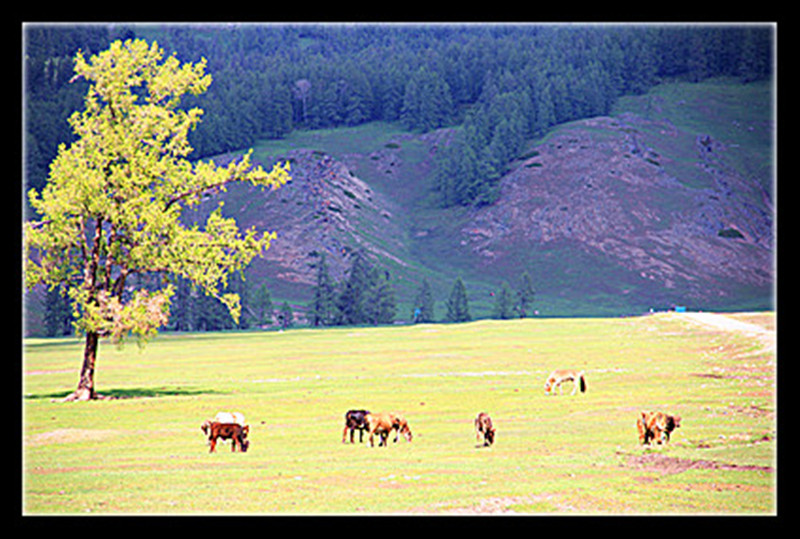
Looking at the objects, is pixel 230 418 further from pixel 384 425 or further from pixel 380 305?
pixel 380 305

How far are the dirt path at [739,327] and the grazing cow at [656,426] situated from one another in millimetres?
35282

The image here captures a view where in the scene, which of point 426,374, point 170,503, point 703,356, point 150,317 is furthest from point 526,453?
point 703,356

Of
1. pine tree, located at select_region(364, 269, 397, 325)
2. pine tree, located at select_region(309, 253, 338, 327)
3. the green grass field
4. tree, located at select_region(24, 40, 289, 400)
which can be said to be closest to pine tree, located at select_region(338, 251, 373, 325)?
pine tree, located at select_region(364, 269, 397, 325)

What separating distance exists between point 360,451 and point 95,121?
998 inches

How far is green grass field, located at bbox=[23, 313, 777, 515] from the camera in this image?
2175cm

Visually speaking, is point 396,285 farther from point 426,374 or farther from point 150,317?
point 150,317

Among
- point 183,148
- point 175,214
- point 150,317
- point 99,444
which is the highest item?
point 183,148

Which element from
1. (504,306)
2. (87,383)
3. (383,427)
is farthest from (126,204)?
(504,306)

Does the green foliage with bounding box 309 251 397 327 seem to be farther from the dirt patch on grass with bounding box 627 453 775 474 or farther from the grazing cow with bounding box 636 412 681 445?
the dirt patch on grass with bounding box 627 453 775 474

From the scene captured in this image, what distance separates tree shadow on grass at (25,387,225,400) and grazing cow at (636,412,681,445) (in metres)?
26.6

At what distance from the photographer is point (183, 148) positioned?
46.4 meters

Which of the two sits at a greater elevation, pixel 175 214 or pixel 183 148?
pixel 183 148

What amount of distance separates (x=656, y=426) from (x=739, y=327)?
63174 mm

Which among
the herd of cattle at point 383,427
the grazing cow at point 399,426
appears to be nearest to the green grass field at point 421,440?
the herd of cattle at point 383,427
